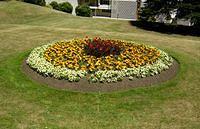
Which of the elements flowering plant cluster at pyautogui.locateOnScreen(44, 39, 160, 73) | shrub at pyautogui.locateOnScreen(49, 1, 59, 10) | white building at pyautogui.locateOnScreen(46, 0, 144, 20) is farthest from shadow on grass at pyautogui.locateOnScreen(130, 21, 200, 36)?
shrub at pyautogui.locateOnScreen(49, 1, 59, 10)

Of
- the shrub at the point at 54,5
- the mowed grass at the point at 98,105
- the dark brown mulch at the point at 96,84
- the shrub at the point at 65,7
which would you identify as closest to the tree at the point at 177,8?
the mowed grass at the point at 98,105

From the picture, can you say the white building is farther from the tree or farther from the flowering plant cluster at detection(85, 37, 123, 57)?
the flowering plant cluster at detection(85, 37, 123, 57)

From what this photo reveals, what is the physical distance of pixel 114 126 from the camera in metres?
12.0

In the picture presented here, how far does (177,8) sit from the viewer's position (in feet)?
103

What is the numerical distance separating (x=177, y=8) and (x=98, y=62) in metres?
17.8

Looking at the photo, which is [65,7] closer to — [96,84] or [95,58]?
[95,58]

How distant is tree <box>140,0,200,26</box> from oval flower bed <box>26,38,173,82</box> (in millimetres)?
13489

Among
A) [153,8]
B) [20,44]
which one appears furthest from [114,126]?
[153,8]

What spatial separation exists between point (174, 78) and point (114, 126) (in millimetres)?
5553

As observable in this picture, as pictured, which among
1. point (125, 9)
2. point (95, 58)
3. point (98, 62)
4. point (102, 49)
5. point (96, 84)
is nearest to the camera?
point (96, 84)

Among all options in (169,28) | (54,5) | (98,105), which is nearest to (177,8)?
(169,28)

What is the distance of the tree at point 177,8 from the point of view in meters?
30.7

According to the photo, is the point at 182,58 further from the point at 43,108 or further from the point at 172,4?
the point at 172,4

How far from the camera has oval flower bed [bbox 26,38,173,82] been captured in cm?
1504
